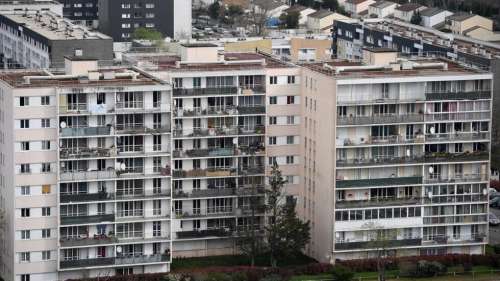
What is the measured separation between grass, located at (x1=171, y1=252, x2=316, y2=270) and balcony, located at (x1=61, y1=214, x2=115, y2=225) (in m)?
3.76

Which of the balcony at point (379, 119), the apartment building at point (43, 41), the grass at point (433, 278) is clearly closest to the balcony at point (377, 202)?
the grass at point (433, 278)

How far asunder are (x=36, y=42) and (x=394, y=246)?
33235 mm

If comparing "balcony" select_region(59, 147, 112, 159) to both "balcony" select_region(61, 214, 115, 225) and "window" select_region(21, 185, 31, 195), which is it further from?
"balcony" select_region(61, 214, 115, 225)

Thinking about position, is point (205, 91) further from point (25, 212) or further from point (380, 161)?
point (25, 212)

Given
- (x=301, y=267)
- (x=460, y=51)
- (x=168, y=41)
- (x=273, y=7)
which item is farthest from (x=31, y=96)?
(x=273, y=7)

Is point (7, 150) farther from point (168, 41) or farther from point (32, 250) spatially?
point (168, 41)

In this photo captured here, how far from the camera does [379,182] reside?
218 ft

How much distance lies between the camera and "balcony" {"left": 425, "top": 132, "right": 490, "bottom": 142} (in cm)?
6669

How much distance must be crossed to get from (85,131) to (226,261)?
8020 mm

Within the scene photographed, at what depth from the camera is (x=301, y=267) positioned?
213ft

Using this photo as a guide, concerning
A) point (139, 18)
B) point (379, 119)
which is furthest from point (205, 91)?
point (139, 18)

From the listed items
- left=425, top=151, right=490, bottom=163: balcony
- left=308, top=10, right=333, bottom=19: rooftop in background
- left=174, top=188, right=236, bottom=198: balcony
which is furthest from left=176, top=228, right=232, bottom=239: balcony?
left=308, top=10, right=333, bottom=19: rooftop in background

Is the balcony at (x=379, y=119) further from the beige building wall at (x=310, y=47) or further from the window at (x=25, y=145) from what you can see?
the beige building wall at (x=310, y=47)

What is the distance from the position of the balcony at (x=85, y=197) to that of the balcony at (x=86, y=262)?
7.26 ft
